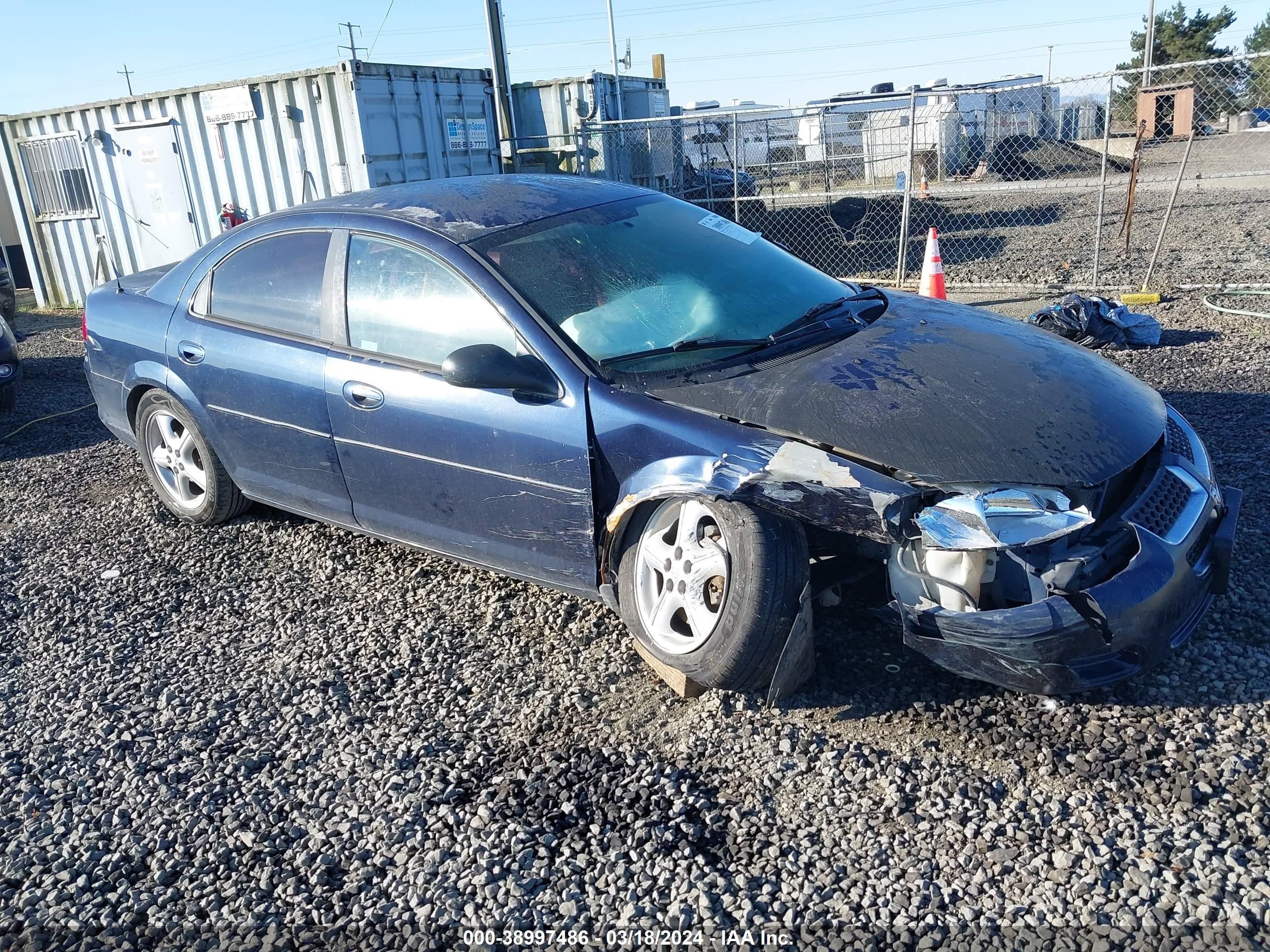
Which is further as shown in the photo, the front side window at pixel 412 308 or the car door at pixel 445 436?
the front side window at pixel 412 308

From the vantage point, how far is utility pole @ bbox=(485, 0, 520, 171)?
12898 mm

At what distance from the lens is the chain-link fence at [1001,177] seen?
10.8m

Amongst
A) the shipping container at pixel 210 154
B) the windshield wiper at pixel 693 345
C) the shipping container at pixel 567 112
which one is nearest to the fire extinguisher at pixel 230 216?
the shipping container at pixel 210 154

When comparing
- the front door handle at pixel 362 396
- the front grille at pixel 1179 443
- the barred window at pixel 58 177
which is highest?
the barred window at pixel 58 177

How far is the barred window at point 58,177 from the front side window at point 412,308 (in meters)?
12.1

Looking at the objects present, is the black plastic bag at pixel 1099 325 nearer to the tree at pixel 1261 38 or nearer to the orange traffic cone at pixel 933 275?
the orange traffic cone at pixel 933 275

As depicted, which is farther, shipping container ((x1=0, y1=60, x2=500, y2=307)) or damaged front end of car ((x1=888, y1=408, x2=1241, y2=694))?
shipping container ((x1=0, y1=60, x2=500, y2=307))

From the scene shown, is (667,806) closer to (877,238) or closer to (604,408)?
(604,408)

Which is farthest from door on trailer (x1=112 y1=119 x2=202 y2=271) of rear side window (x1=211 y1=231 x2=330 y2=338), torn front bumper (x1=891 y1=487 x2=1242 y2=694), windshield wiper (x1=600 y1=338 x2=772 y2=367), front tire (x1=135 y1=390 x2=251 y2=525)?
torn front bumper (x1=891 y1=487 x2=1242 y2=694)

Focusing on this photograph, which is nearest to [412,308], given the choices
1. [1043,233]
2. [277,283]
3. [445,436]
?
[445,436]

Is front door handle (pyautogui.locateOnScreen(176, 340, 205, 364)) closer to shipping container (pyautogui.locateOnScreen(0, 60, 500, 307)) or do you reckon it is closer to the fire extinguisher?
shipping container (pyautogui.locateOnScreen(0, 60, 500, 307))

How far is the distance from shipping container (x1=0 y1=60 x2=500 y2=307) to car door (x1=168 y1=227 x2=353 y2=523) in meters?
→ 6.99

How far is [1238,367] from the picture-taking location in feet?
22.2

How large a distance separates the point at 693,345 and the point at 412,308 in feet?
3.87
